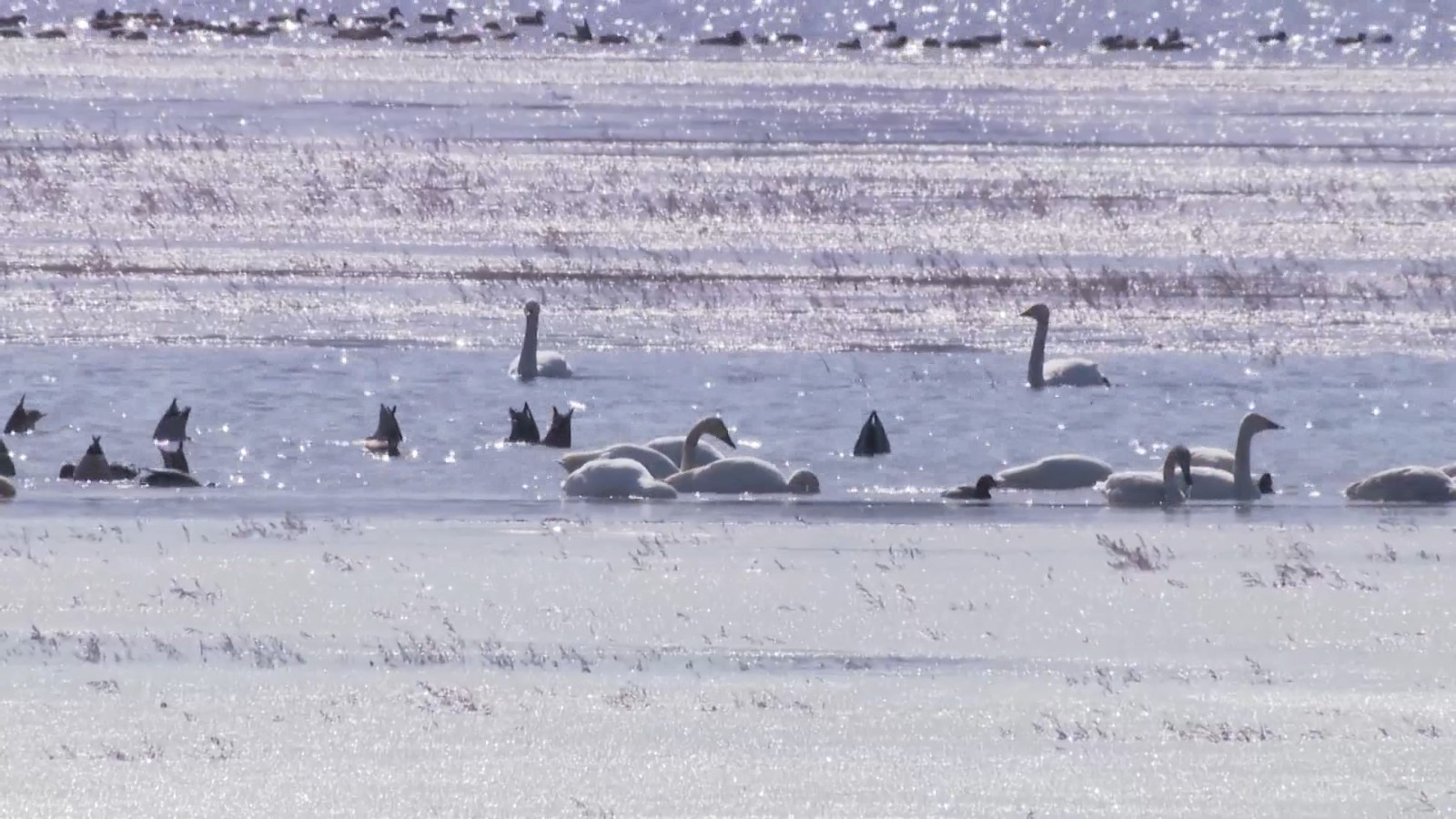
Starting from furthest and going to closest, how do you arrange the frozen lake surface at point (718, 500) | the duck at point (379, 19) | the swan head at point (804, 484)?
the duck at point (379, 19) < the swan head at point (804, 484) < the frozen lake surface at point (718, 500)

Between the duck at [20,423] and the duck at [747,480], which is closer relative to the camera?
the duck at [747,480]

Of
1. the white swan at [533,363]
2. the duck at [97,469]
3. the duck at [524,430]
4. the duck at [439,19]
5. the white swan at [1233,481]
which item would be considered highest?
the white swan at [1233,481]

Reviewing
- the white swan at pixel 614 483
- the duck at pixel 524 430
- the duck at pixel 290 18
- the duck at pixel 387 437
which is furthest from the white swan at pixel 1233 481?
the duck at pixel 290 18

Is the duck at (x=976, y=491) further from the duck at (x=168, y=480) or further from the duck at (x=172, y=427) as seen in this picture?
the duck at (x=172, y=427)

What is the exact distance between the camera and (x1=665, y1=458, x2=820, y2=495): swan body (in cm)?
1308

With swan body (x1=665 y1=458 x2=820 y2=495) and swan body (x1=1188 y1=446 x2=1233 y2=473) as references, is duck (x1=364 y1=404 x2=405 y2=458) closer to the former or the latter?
swan body (x1=665 y1=458 x2=820 y2=495)

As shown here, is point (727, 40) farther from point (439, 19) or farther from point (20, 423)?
point (20, 423)

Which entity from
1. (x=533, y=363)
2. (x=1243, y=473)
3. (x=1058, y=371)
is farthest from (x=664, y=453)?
(x=1058, y=371)

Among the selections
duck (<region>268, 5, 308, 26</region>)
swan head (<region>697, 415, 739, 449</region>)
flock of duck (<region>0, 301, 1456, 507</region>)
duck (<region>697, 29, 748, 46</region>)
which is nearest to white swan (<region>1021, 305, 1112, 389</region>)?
flock of duck (<region>0, 301, 1456, 507</region>)

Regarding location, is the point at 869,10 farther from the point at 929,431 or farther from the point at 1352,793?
the point at 1352,793

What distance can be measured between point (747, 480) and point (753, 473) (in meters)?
0.04

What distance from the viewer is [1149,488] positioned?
1284 cm

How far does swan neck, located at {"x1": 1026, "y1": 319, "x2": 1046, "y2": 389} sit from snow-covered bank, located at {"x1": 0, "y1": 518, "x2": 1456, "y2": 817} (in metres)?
5.58

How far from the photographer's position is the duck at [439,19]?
102000 mm
